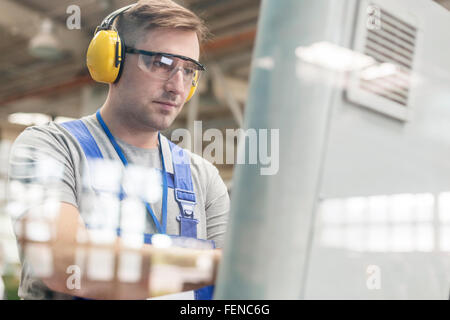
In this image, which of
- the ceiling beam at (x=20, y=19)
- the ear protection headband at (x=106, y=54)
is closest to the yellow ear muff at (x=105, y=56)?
the ear protection headband at (x=106, y=54)

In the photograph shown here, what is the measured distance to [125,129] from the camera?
119 cm

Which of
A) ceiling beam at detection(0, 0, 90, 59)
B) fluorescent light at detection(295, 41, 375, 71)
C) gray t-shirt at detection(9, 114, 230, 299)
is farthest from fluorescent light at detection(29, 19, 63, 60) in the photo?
fluorescent light at detection(295, 41, 375, 71)

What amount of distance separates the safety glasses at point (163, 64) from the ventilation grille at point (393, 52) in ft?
1.72

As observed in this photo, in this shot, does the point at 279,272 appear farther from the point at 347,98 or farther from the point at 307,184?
Result: the point at 347,98

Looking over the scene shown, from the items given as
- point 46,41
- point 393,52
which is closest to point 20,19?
point 46,41

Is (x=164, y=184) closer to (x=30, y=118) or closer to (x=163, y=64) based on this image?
(x=163, y=64)

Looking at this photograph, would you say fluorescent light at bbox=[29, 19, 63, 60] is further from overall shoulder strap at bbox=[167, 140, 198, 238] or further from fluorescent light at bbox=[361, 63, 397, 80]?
fluorescent light at bbox=[361, 63, 397, 80]

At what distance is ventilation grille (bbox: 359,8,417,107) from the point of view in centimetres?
69

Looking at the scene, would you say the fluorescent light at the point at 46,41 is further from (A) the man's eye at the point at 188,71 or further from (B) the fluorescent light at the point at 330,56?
(B) the fluorescent light at the point at 330,56

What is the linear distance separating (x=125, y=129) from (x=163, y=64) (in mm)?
221

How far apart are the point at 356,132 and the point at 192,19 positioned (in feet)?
2.08

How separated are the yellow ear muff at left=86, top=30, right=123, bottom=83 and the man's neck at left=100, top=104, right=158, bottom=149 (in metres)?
0.11

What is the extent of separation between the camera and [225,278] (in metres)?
0.60
